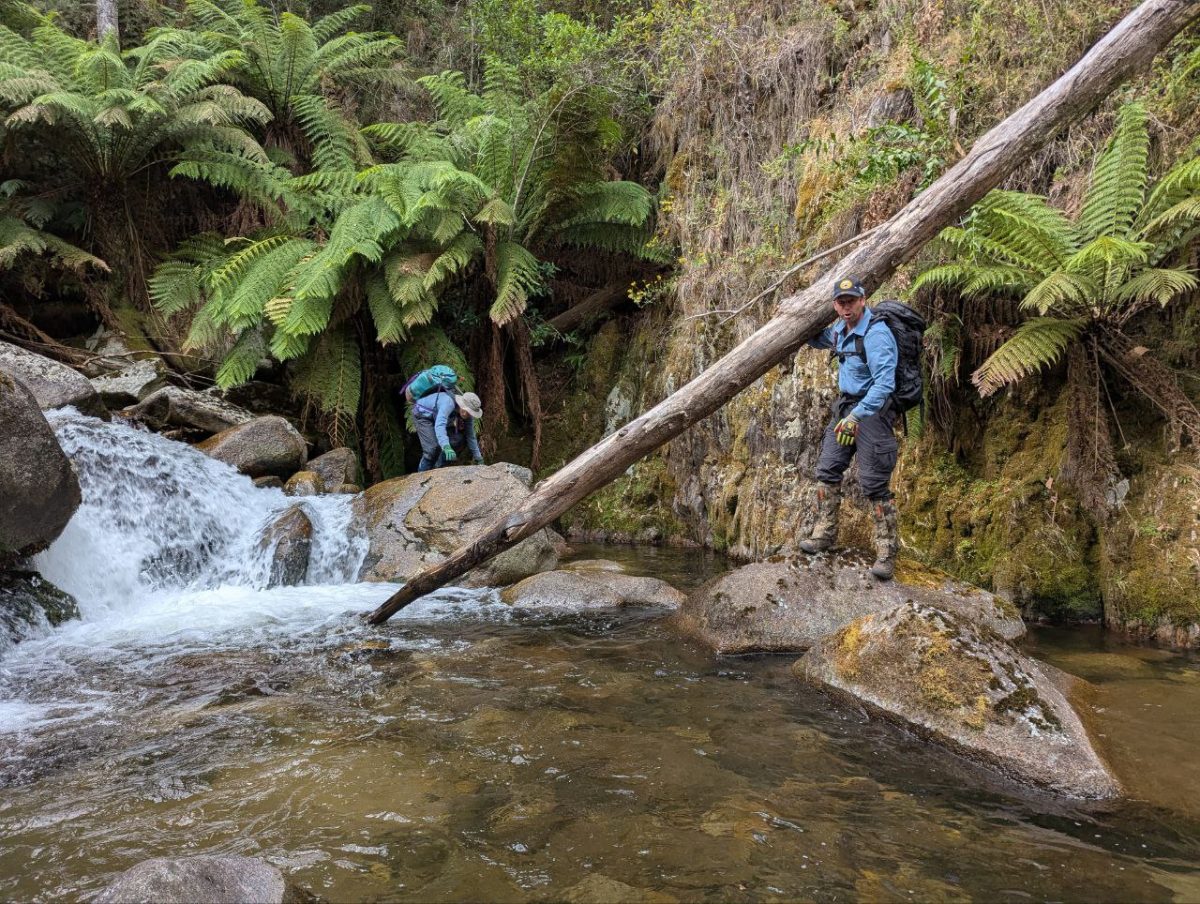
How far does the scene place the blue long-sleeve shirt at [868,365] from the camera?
458 cm

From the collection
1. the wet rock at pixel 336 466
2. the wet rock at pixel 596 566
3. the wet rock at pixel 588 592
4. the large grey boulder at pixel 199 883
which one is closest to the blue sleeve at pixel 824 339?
the wet rock at pixel 588 592

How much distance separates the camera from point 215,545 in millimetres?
7395

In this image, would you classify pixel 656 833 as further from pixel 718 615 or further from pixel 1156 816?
pixel 718 615

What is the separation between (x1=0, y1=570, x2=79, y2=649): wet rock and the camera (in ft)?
16.9

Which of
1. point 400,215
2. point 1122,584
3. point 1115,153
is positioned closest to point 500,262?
point 400,215

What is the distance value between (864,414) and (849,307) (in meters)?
0.71

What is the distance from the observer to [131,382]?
934cm

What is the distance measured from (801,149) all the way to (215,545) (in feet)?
24.1

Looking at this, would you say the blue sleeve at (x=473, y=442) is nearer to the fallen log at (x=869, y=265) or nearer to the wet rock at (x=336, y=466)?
the wet rock at (x=336, y=466)

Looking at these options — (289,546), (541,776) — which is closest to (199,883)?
(541,776)

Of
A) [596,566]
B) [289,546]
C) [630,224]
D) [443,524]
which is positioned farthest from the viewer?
[630,224]

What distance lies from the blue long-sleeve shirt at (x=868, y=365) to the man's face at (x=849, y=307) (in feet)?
0.21

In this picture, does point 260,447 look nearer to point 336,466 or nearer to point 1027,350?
point 336,466

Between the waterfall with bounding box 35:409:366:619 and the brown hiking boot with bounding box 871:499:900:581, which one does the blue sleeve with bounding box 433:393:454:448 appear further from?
the brown hiking boot with bounding box 871:499:900:581
